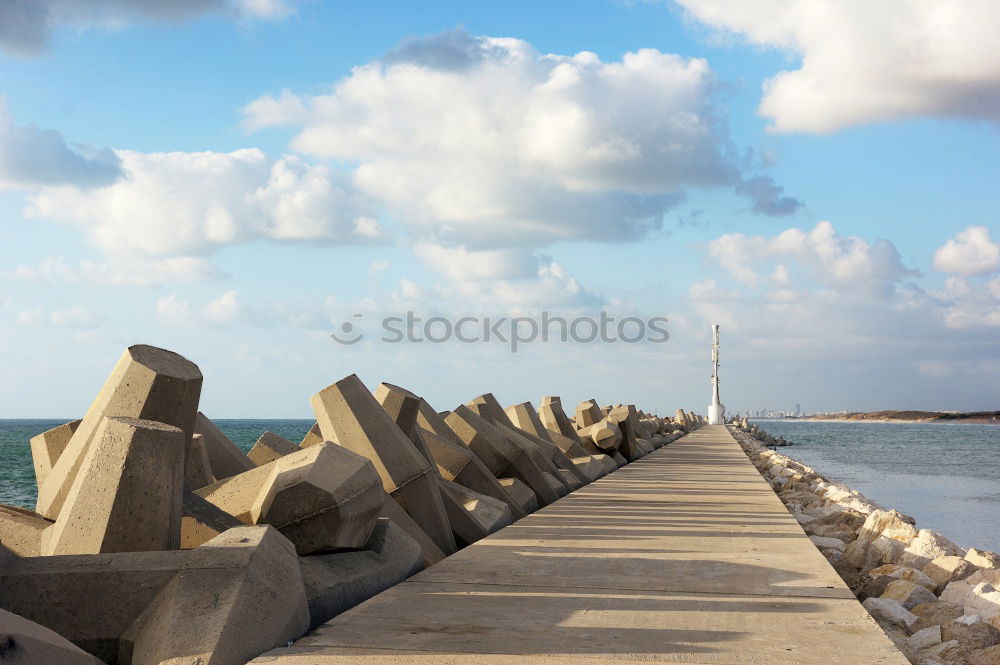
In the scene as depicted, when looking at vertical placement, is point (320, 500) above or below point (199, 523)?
above

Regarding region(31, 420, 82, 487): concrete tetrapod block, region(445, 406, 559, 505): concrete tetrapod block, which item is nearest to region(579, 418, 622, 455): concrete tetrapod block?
region(445, 406, 559, 505): concrete tetrapod block

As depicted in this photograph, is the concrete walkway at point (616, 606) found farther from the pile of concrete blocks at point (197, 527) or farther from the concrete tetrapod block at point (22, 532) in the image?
the concrete tetrapod block at point (22, 532)

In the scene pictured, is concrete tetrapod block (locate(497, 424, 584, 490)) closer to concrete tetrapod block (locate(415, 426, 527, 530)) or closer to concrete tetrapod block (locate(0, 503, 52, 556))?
concrete tetrapod block (locate(415, 426, 527, 530))

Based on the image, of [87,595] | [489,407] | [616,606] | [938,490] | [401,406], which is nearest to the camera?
[87,595]

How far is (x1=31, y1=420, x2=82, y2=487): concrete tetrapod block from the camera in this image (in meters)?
5.14

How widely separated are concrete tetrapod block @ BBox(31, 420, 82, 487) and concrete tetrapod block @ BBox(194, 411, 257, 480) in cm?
97

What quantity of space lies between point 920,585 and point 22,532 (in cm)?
431

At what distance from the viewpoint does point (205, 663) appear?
259cm

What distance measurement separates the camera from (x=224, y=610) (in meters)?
2.73

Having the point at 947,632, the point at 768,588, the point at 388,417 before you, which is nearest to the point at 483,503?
the point at 388,417

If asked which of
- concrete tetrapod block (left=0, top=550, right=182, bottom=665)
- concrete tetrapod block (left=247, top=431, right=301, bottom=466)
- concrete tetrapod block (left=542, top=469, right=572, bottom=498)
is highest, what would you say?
concrete tetrapod block (left=247, top=431, right=301, bottom=466)

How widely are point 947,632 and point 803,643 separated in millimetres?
1360

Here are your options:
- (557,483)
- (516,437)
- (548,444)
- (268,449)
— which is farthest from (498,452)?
(548,444)

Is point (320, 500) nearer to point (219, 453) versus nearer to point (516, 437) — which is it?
point (219, 453)
